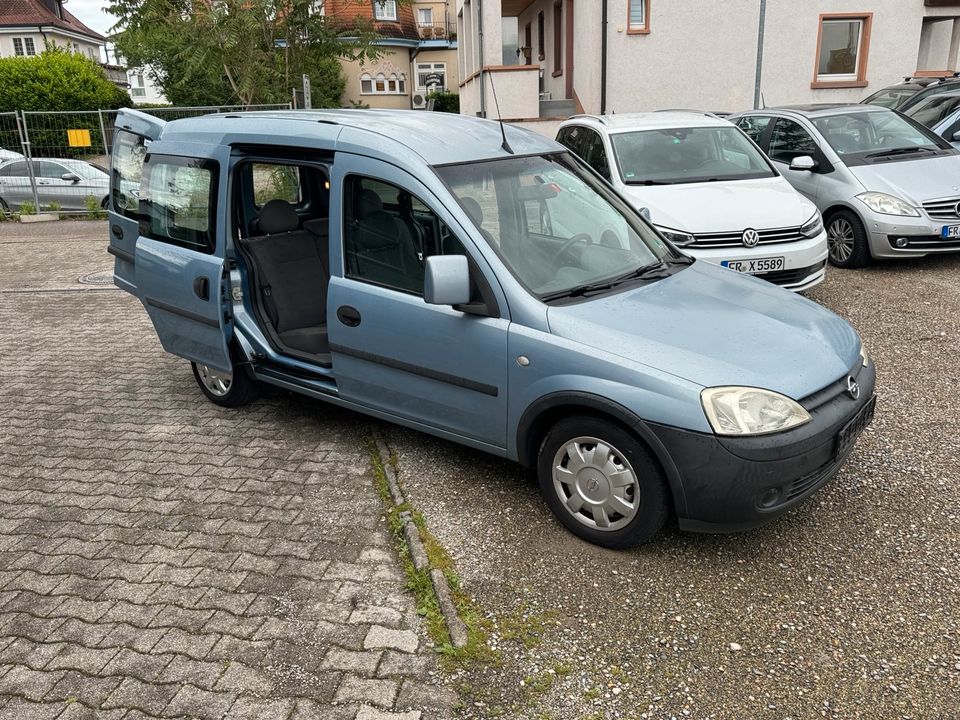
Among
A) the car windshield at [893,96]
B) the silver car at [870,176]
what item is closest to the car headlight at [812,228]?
the silver car at [870,176]

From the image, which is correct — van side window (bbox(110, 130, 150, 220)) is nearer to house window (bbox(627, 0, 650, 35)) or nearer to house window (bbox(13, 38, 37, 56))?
house window (bbox(627, 0, 650, 35))

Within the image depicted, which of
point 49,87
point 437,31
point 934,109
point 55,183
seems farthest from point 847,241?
point 437,31

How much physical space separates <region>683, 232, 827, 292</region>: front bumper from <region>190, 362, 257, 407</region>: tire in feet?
12.9

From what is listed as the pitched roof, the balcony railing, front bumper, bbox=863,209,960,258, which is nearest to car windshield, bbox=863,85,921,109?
front bumper, bbox=863,209,960,258

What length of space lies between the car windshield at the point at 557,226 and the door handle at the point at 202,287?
1975mm

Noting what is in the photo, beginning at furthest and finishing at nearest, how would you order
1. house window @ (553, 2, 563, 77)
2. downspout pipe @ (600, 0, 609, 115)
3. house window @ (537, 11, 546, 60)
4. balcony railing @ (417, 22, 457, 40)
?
balcony railing @ (417, 22, 457, 40)
house window @ (537, 11, 546, 60)
house window @ (553, 2, 563, 77)
downspout pipe @ (600, 0, 609, 115)

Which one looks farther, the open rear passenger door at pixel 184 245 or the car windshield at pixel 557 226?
the open rear passenger door at pixel 184 245

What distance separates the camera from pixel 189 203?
5520 millimetres

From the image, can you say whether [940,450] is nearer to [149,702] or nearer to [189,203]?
[149,702]

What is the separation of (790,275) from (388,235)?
4.24m

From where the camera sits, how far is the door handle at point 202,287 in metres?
5.37

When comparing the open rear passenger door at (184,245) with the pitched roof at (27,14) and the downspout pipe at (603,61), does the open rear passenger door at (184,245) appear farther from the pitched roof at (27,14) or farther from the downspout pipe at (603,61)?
the pitched roof at (27,14)

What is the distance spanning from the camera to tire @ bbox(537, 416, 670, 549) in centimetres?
358

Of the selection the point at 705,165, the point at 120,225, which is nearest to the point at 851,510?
the point at 705,165
